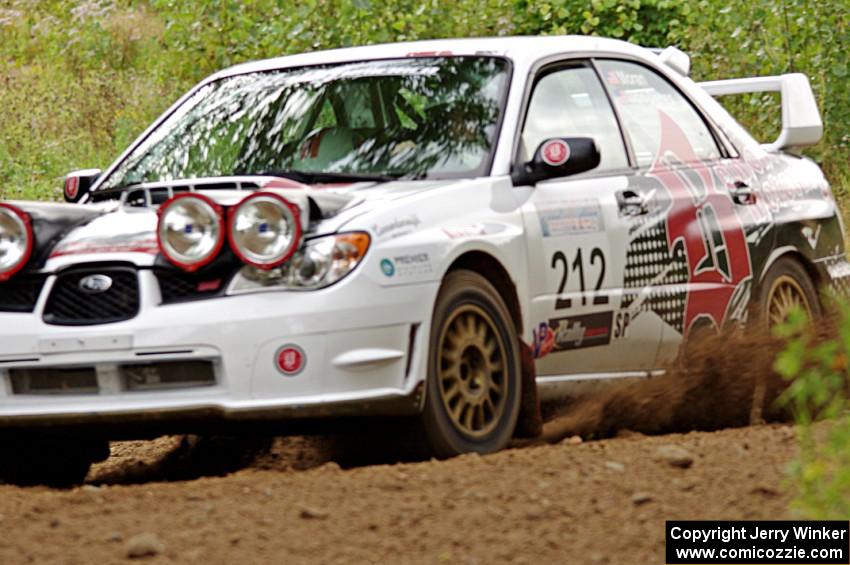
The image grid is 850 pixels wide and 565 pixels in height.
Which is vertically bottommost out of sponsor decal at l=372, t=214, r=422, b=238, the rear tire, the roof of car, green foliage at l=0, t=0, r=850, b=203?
the rear tire

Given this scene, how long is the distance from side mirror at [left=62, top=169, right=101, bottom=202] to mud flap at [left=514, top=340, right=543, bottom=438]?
202 cm

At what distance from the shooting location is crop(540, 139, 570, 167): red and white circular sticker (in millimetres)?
6812

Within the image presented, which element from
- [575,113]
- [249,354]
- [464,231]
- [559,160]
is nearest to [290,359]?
[249,354]

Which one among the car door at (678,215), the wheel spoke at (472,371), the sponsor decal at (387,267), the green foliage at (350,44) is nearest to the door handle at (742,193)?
the car door at (678,215)

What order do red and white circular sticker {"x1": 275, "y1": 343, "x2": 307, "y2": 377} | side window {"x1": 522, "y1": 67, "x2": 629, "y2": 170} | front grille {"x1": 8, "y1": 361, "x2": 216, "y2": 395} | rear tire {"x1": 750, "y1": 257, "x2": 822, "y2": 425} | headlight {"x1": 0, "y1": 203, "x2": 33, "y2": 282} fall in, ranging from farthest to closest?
rear tire {"x1": 750, "y1": 257, "x2": 822, "y2": 425}
side window {"x1": 522, "y1": 67, "x2": 629, "y2": 170}
headlight {"x1": 0, "y1": 203, "x2": 33, "y2": 282}
front grille {"x1": 8, "y1": 361, "x2": 216, "y2": 395}
red and white circular sticker {"x1": 275, "y1": 343, "x2": 307, "y2": 377}

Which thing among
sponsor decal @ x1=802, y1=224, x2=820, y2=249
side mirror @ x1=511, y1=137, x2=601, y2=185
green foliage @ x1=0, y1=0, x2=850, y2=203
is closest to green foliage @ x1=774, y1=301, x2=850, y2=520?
side mirror @ x1=511, y1=137, x2=601, y2=185

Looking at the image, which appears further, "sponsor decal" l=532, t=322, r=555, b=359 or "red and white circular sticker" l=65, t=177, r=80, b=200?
"red and white circular sticker" l=65, t=177, r=80, b=200

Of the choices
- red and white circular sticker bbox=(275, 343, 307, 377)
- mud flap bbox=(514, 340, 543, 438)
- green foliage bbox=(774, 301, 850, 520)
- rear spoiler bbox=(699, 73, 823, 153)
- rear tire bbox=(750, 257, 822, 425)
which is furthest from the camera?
rear spoiler bbox=(699, 73, 823, 153)

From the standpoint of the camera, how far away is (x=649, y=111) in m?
7.95

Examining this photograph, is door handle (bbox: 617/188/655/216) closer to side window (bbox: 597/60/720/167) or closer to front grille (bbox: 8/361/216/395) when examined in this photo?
side window (bbox: 597/60/720/167)

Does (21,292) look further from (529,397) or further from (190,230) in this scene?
(529,397)

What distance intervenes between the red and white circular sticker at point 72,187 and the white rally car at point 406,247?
0.02 meters

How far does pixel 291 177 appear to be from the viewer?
23.0ft

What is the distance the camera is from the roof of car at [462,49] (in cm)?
737
